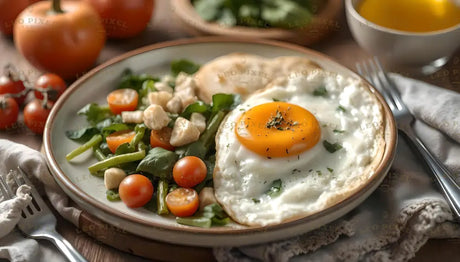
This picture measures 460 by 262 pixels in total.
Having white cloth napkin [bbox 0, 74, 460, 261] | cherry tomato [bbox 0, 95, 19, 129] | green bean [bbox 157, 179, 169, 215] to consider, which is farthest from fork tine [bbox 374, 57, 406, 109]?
cherry tomato [bbox 0, 95, 19, 129]

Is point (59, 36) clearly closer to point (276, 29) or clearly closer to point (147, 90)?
point (147, 90)

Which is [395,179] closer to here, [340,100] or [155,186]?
[340,100]

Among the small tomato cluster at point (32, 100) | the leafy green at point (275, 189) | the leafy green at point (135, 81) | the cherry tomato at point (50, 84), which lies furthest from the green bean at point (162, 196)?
the cherry tomato at point (50, 84)

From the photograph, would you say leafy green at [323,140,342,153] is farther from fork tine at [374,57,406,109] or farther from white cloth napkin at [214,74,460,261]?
fork tine at [374,57,406,109]

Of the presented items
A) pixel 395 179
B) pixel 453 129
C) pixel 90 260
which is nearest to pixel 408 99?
pixel 453 129

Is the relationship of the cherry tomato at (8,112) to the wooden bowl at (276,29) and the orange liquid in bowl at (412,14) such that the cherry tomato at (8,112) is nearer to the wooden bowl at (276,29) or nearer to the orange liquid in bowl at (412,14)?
the wooden bowl at (276,29)
